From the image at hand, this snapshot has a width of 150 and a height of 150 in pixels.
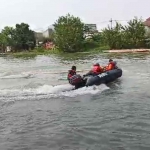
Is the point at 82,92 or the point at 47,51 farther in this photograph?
the point at 47,51

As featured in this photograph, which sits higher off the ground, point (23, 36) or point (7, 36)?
point (7, 36)

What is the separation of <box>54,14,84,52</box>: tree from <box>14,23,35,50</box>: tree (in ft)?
39.1

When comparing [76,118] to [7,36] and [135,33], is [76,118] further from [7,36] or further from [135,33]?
[7,36]

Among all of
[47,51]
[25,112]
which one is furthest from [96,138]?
[47,51]

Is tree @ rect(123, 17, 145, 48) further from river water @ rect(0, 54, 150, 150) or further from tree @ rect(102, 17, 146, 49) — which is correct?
river water @ rect(0, 54, 150, 150)

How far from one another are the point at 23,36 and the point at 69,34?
1613 cm

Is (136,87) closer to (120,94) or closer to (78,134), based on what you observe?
(120,94)

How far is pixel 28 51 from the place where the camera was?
7650cm

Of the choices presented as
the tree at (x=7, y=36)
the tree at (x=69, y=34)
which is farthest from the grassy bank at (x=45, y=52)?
the tree at (x=7, y=36)

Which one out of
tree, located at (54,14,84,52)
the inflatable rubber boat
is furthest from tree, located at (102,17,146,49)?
the inflatable rubber boat

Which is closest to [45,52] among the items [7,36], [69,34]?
[69,34]

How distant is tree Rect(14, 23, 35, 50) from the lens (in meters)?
78.0

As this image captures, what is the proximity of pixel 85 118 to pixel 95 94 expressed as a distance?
472 centimetres

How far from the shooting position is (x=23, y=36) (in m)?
78.4
